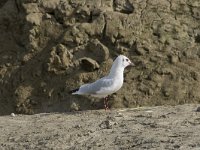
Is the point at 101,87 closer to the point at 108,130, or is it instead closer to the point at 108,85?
the point at 108,85

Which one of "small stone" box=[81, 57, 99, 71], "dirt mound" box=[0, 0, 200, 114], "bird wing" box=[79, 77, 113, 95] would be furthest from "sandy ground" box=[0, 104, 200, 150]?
"small stone" box=[81, 57, 99, 71]

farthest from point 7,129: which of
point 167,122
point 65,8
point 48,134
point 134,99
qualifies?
point 65,8

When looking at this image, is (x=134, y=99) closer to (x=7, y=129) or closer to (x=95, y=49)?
(x=95, y=49)

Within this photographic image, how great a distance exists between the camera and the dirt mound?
14023 millimetres

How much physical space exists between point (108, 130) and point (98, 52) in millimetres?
5176

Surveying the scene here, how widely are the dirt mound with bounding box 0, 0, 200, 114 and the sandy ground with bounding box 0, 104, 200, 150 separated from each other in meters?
2.47

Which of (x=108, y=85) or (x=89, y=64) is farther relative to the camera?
(x=89, y=64)

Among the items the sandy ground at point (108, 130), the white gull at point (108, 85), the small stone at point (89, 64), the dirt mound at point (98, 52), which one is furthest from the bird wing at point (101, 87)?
the small stone at point (89, 64)

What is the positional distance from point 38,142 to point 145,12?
6194 mm

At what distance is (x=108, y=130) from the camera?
9.63 meters

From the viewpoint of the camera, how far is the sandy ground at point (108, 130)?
28.5ft

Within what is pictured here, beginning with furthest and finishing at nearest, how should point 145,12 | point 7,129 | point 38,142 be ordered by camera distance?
point 145,12 → point 7,129 → point 38,142

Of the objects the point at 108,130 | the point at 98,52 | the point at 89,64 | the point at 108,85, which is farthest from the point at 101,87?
the point at 98,52

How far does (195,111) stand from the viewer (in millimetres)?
10641
